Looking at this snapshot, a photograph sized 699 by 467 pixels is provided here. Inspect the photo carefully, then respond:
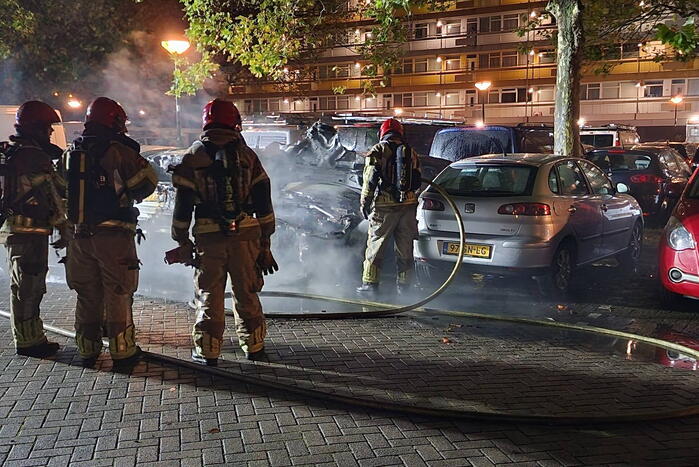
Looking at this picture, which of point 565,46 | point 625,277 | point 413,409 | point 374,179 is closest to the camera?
point 413,409

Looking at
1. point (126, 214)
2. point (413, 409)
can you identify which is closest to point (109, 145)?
point (126, 214)

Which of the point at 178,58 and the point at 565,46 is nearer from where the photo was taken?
the point at 565,46

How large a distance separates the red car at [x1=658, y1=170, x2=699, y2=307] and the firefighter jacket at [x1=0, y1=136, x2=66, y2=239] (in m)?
5.85

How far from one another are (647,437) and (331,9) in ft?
39.5

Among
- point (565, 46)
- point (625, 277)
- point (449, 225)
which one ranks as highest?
point (565, 46)

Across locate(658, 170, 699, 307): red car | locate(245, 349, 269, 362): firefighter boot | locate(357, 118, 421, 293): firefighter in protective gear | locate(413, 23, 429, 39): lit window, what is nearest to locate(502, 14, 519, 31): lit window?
locate(413, 23, 429, 39): lit window

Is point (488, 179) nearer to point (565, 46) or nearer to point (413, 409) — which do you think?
point (413, 409)

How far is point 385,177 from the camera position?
24.4 feet

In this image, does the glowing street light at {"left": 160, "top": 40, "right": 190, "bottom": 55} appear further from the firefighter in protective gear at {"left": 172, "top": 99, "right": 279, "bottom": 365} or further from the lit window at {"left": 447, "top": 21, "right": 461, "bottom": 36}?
the lit window at {"left": 447, "top": 21, "right": 461, "bottom": 36}

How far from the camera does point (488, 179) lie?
25.7ft

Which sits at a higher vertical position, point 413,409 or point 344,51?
point 344,51

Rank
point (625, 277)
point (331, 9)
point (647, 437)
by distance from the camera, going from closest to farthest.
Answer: point (647, 437), point (625, 277), point (331, 9)

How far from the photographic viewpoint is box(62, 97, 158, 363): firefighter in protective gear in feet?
16.2

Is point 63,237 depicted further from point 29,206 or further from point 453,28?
point 453,28
